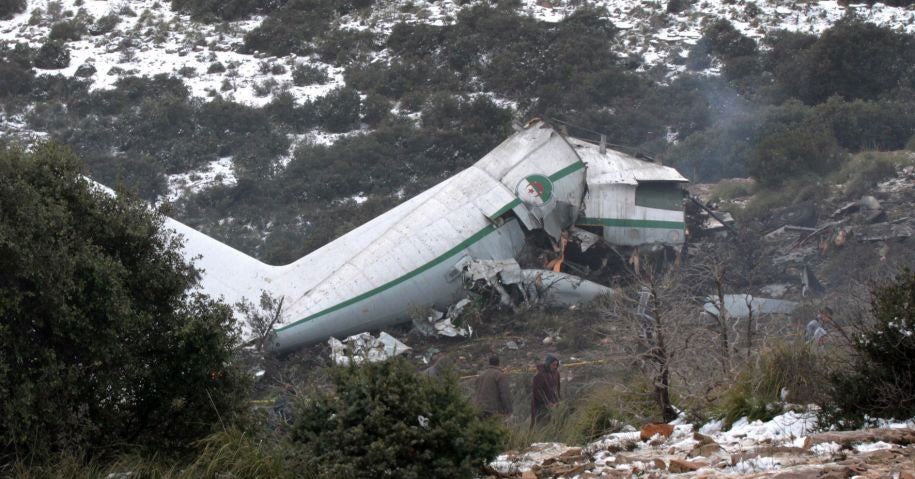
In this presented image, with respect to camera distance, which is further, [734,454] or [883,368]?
[883,368]

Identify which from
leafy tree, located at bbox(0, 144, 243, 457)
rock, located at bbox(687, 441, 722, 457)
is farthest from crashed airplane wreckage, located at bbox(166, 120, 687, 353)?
rock, located at bbox(687, 441, 722, 457)

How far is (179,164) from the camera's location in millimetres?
30531

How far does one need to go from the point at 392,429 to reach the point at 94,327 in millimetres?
2430

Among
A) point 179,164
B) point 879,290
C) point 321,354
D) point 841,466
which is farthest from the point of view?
point 179,164

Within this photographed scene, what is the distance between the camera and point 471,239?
19359mm

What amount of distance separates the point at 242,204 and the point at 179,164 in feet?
11.7

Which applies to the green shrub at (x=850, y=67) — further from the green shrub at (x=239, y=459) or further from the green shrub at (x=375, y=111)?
the green shrub at (x=239, y=459)

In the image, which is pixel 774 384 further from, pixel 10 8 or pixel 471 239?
pixel 10 8

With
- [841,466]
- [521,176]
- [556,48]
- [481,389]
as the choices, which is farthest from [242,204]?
[841,466]

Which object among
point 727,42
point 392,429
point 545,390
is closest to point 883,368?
point 392,429

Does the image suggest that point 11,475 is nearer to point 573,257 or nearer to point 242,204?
point 573,257

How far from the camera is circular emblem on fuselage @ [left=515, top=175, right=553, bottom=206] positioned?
2025 centimetres

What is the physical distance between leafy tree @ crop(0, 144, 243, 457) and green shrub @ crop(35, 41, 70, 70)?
32.1 meters

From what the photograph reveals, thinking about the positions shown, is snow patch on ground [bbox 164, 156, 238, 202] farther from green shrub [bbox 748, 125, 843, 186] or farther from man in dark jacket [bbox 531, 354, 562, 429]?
man in dark jacket [bbox 531, 354, 562, 429]
